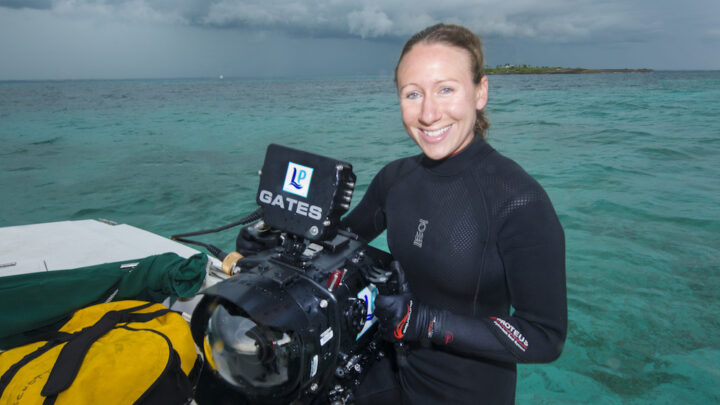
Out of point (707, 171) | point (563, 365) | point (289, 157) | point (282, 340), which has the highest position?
point (289, 157)

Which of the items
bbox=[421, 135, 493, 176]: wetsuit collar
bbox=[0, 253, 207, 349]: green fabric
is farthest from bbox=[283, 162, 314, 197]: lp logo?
bbox=[0, 253, 207, 349]: green fabric

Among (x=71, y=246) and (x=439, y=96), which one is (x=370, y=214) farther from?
(x=71, y=246)

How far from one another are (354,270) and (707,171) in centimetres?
883

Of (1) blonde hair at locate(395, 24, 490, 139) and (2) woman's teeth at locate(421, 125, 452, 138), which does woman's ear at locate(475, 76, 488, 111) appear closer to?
(1) blonde hair at locate(395, 24, 490, 139)

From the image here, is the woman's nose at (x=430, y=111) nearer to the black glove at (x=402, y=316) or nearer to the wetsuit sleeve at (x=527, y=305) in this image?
the wetsuit sleeve at (x=527, y=305)

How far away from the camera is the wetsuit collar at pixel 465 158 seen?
4.64ft

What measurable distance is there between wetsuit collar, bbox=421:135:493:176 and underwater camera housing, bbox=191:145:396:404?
0.39 meters

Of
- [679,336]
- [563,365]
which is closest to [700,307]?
[679,336]

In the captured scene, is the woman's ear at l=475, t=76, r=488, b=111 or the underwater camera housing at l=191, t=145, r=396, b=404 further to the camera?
the woman's ear at l=475, t=76, r=488, b=111

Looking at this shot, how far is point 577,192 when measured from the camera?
261 inches

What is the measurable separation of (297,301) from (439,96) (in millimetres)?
793

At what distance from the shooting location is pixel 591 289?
3.92m

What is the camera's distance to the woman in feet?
3.79

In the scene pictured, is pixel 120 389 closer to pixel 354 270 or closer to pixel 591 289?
pixel 354 270
